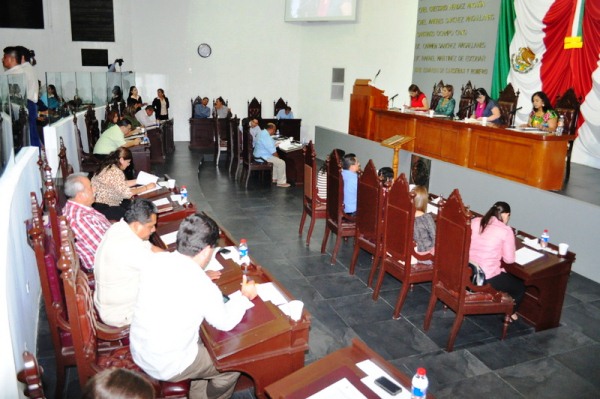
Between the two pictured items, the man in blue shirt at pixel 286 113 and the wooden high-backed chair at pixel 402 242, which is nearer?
the wooden high-backed chair at pixel 402 242

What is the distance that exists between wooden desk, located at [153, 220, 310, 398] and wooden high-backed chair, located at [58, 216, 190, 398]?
0.30 meters

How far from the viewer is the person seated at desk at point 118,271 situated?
2654mm

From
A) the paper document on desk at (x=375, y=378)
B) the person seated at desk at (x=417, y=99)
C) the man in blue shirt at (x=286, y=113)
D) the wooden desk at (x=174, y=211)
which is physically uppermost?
the person seated at desk at (x=417, y=99)

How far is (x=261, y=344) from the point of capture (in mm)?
2322

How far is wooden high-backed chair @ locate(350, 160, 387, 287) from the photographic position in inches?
172

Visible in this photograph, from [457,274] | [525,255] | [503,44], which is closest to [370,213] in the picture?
[457,274]

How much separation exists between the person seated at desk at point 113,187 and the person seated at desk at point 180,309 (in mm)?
2862

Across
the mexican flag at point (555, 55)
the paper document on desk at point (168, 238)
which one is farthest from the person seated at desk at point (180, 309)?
the mexican flag at point (555, 55)

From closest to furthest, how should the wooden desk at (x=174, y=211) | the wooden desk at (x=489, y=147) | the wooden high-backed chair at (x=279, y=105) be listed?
the wooden desk at (x=174, y=211) → the wooden desk at (x=489, y=147) → the wooden high-backed chair at (x=279, y=105)

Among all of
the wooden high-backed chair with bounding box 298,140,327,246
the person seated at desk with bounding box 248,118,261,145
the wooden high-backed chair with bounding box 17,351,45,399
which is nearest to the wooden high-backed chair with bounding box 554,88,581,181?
the wooden high-backed chair with bounding box 298,140,327,246

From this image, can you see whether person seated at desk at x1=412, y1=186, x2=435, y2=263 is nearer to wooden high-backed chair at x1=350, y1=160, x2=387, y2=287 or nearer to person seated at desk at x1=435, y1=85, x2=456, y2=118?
wooden high-backed chair at x1=350, y1=160, x2=387, y2=287

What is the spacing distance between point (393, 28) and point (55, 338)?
33.6 feet

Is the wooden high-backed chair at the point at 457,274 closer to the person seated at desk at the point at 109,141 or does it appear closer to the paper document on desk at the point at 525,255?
the paper document on desk at the point at 525,255

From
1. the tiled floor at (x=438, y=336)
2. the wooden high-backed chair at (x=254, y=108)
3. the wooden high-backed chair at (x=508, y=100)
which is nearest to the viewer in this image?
the tiled floor at (x=438, y=336)
